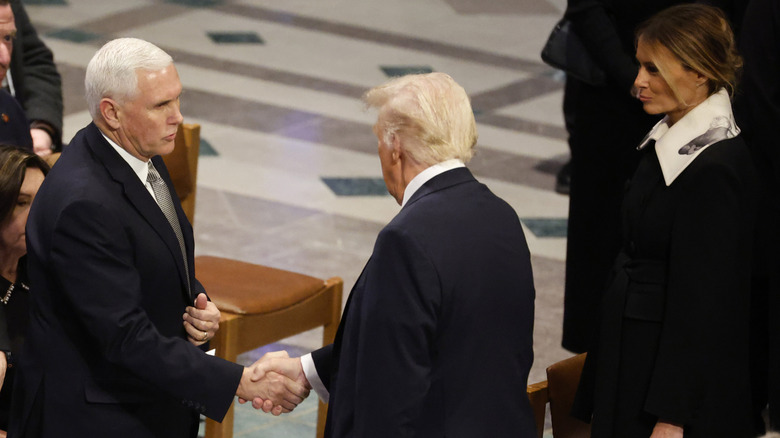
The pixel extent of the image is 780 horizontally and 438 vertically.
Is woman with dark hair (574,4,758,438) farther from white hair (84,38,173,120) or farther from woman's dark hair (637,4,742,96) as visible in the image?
white hair (84,38,173,120)

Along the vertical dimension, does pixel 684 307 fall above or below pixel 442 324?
below

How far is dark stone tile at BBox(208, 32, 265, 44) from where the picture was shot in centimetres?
905

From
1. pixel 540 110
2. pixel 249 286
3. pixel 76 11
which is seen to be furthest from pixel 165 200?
pixel 76 11

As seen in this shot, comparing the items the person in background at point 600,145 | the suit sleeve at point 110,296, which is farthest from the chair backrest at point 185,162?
the suit sleeve at point 110,296

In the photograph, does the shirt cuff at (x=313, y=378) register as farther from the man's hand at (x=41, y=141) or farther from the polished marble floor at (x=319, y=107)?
the man's hand at (x=41, y=141)

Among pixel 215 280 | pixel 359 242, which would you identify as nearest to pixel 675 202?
pixel 215 280

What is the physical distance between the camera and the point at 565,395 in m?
2.98

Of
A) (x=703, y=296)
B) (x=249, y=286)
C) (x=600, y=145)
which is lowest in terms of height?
(x=249, y=286)

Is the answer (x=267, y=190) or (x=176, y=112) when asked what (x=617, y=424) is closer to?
(x=176, y=112)

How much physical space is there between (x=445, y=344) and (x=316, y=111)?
5.46 metres

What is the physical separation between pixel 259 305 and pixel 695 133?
1558 millimetres

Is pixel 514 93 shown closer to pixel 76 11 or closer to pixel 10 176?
pixel 76 11

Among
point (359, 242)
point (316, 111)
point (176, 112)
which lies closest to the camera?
point (176, 112)

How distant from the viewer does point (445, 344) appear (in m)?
2.27
